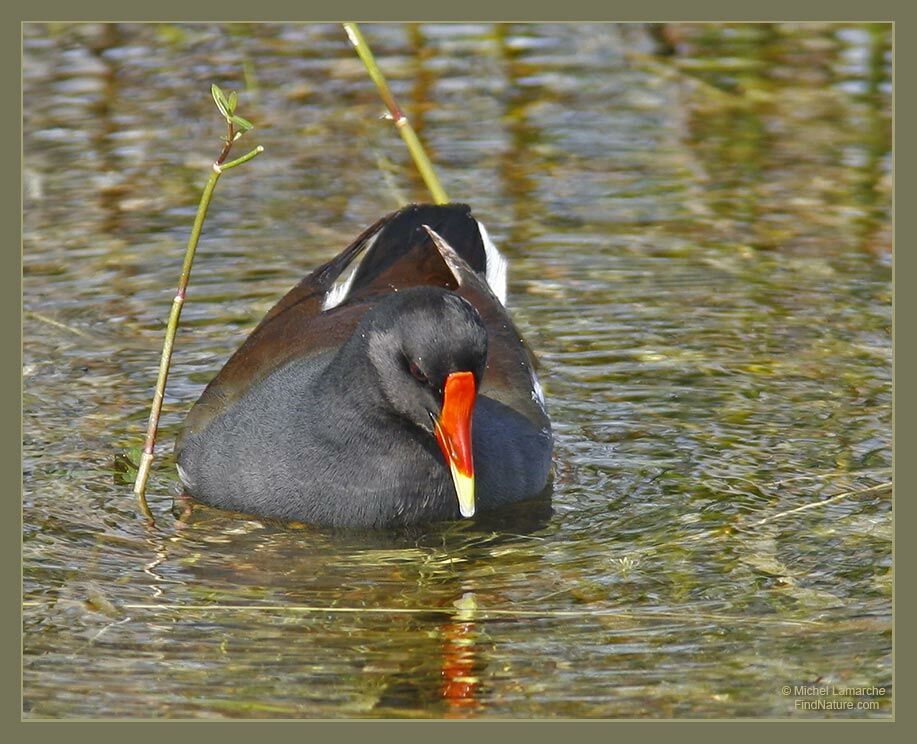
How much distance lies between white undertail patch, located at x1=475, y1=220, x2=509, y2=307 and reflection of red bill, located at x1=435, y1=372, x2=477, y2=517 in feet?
7.89

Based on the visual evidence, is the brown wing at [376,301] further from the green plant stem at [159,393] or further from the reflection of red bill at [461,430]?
the reflection of red bill at [461,430]

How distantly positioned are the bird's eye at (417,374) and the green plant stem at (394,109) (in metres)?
1.84

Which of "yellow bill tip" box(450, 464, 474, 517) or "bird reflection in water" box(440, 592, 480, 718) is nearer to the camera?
"bird reflection in water" box(440, 592, 480, 718)

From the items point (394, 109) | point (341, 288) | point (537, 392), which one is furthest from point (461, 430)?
point (394, 109)

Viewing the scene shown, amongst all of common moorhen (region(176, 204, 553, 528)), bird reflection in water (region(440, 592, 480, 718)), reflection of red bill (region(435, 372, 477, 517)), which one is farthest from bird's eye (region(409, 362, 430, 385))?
bird reflection in water (region(440, 592, 480, 718))

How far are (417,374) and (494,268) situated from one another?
2.44 metres

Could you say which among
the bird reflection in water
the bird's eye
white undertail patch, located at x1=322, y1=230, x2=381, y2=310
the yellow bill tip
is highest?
the bird's eye

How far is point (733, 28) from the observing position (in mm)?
13898

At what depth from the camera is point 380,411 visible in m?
7.21

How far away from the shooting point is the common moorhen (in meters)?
6.80

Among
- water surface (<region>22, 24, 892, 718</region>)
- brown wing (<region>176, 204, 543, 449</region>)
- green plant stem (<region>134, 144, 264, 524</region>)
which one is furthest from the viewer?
brown wing (<region>176, 204, 543, 449</region>)

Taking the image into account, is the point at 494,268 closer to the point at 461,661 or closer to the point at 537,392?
the point at 537,392

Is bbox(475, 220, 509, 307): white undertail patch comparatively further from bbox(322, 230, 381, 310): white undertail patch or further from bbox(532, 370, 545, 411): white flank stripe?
bbox(532, 370, 545, 411): white flank stripe

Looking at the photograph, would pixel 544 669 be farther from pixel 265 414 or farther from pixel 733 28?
pixel 733 28
